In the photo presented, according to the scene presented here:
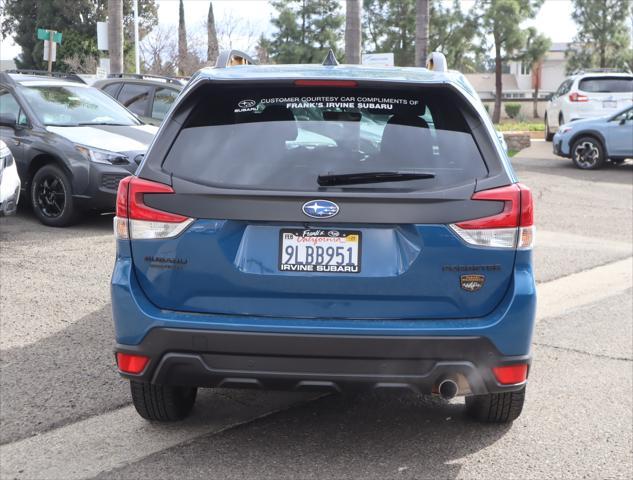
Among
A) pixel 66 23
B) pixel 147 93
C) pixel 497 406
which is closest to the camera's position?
pixel 497 406

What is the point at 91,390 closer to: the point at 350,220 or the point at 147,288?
the point at 147,288

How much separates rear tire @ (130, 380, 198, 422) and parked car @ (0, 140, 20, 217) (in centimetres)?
520

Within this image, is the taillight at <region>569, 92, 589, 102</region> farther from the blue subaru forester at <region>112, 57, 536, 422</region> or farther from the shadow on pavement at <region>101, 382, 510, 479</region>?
the blue subaru forester at <region>112, 57, 536, 422</region>

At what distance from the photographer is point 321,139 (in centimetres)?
396

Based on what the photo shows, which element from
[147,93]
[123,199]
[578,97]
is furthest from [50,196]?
[578,97]

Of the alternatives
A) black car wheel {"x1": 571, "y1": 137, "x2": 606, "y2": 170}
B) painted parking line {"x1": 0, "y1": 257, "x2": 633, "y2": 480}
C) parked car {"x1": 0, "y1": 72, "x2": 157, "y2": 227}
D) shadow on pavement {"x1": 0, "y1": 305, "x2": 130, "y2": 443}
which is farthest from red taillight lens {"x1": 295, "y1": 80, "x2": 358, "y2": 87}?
black car wheel {"x1": 571, "y1": 137, "x2": 606, "y2": 170}

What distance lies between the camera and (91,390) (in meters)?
5.15

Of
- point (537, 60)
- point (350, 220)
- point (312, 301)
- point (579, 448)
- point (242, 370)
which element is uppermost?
point (537, 60)

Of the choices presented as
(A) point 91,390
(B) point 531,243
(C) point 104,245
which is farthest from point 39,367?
(C) point 104,245

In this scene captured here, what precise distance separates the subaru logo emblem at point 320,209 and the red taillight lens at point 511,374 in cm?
100

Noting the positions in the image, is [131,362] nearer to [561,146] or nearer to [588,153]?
[588,153]

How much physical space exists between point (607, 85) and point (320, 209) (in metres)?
21.1

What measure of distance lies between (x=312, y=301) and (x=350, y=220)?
38 cm

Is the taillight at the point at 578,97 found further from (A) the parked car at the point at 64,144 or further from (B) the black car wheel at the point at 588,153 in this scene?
(A) the parked car at the point at 64,144
